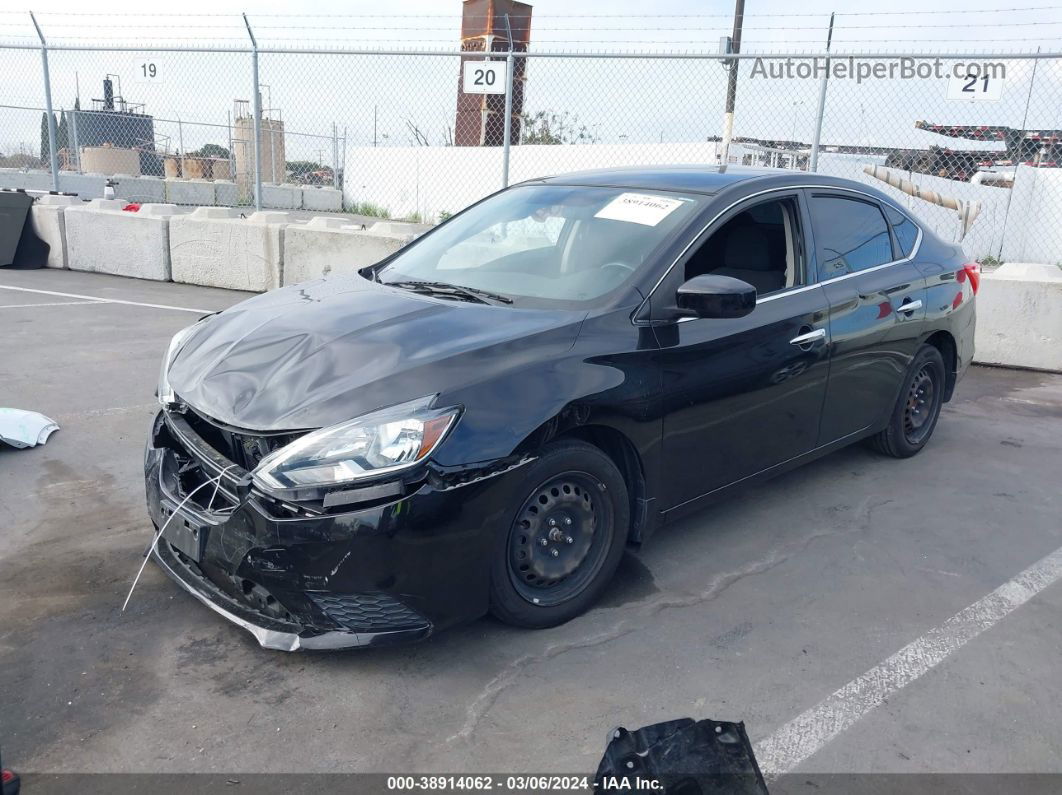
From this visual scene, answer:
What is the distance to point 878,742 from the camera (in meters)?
2.74

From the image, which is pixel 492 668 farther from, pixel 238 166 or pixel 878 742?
pixel 238 166

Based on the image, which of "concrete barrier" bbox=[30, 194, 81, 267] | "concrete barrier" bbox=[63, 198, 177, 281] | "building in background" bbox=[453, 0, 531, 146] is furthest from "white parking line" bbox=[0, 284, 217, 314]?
"building in background" bbox=[453, 0, 531, 146]

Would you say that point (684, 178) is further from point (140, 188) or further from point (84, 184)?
point (140, 188)

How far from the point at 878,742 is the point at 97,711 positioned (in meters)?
2.40

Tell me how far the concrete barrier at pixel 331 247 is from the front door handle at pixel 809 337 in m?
5.89

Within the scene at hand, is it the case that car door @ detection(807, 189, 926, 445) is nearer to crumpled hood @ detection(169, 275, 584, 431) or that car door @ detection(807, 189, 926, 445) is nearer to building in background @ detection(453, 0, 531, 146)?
crumpled hood @ detection(169, 275, 584, 431)

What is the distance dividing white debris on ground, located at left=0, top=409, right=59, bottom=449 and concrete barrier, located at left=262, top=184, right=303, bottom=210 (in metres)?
18.9

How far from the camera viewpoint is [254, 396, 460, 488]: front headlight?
277cm

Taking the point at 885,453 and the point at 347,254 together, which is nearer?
the point at 885,453

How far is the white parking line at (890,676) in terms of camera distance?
270cm

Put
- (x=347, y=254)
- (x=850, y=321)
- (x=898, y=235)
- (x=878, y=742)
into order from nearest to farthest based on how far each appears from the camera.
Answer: (x=878, y=742)
(x=850, y=321)
(x=898, y=235)
(x=347, y=254)

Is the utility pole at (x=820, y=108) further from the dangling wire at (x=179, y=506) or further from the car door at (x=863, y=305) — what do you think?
the dangling wire at (x=179, y=506)

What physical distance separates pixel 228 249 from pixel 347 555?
8486mm

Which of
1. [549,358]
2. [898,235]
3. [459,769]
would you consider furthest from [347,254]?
[459,769]
